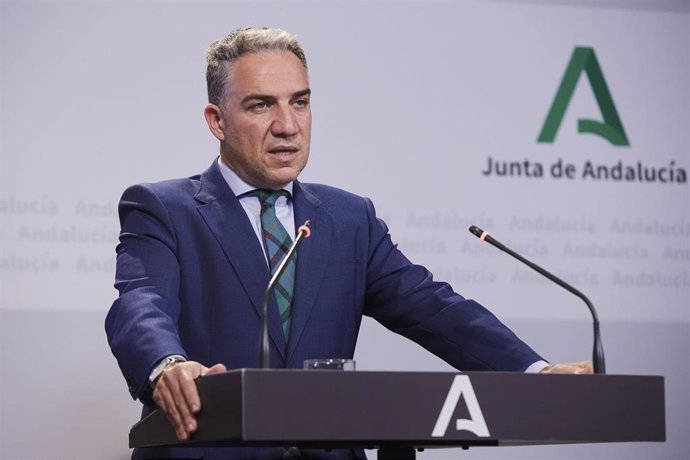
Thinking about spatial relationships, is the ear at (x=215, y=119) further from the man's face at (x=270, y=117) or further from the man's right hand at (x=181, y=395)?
the man's right hand at (x=181, y=395)

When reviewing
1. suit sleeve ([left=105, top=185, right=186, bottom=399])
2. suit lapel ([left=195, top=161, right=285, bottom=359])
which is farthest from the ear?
suit sleeve ([left=105, top=185, right=186, bottom=399])

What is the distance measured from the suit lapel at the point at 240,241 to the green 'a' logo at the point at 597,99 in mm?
2260

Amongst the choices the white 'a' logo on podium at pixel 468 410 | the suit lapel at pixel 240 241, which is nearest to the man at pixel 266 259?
the suit lapel at pixel 240 241

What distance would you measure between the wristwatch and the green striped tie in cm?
62

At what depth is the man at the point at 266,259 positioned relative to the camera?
127 inches

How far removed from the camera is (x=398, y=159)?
5066 millimetres

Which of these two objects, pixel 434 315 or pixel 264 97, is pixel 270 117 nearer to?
pixel 264 97

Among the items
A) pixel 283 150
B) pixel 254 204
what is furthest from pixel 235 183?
pixel 283 150

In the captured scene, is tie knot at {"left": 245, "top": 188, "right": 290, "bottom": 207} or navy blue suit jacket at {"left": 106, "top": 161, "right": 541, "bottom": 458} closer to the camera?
navy blue suit jacket at {"left": 106, "top": 161, "right": 541, "bottom": 458}

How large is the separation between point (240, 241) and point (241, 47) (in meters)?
0.63

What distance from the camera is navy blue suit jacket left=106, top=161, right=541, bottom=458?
10.6ft

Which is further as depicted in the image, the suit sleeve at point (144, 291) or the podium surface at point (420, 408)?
the suit sleeve at point (144, 291)

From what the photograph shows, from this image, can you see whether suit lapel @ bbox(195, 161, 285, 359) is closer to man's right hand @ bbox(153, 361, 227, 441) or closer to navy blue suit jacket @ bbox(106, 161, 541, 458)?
navy blue suit jacket @ bbox(106, 161, 541, 458)

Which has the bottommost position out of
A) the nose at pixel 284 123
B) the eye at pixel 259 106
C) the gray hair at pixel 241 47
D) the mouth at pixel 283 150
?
the mouth at pixel 283 150
